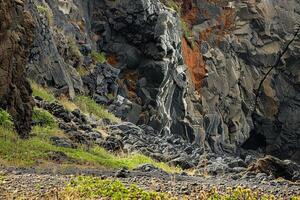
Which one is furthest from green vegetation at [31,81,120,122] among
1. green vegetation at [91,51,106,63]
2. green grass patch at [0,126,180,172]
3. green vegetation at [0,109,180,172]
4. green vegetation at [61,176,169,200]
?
green vegetation at [61,176,169,200]

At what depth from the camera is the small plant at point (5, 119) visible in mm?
16703

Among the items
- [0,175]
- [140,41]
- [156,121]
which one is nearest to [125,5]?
[140,41]

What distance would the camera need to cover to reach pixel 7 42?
1736 centimetres

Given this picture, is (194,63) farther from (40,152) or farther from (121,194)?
(121,194)

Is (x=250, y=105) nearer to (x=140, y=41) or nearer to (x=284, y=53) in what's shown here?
(x=284, y=53)

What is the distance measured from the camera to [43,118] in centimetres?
2147

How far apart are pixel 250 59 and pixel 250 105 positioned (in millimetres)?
4545

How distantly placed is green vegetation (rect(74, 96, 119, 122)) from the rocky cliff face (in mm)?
647

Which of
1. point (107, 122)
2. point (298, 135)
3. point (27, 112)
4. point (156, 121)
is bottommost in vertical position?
point (298, 135)

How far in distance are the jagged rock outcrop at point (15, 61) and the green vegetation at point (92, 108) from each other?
38.5 feet

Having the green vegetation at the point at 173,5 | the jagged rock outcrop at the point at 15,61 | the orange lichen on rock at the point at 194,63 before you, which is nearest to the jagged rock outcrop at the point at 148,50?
the orange lichen on rock at the point at 194,63

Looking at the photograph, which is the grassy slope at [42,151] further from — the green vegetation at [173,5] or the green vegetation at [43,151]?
the green vegetation at [173,5]

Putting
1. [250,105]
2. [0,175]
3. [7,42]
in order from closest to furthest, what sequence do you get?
[0,175]
[7,42]
[250,105]

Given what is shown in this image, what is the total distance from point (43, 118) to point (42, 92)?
545cm
